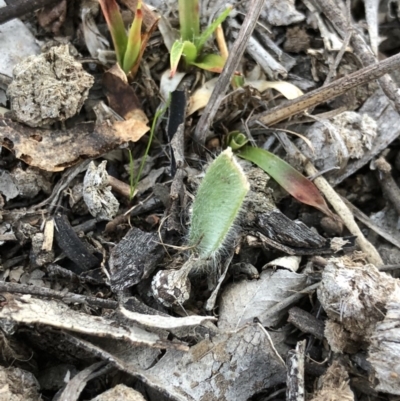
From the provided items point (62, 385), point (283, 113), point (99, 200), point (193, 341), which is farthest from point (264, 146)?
point (62, 385)

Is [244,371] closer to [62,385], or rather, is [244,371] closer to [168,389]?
[168,389]

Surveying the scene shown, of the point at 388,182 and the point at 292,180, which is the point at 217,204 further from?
the point at 388,182

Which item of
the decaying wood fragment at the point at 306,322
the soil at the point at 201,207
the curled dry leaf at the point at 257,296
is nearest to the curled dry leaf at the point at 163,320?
the soil at the point at 201,207

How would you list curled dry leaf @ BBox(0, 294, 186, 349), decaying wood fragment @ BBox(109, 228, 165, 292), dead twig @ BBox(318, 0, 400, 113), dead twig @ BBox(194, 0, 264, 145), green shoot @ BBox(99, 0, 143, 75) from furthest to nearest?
dead twig @ BBox(318, 0, 400, 113)
green shoot @ BBox(99, 0, 143, 75)
dead twig @ BBox(194, 0, 264, 145)
decaying wood fragment @ BBox(109, 228, 165, 292)
curled dry leaf @ BBox(0, 294, 186, 349)

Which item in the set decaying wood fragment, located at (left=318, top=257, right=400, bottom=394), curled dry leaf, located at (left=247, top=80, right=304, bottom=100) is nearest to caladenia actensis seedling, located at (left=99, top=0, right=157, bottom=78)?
curled dry leaf, located at (left=247, top=80, right=304, bottom=100)

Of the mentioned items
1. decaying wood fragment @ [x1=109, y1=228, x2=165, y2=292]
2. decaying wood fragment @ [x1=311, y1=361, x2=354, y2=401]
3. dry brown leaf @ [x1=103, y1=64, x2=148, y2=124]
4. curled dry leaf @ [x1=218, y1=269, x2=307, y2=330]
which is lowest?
decaying wood fragment @ [x1=311, y1=361, x2=354, y2=401]

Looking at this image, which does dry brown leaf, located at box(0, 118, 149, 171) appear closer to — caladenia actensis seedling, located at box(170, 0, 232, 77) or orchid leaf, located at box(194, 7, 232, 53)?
caladenia actensis seedling, located at box(170, 0, 232, 77)

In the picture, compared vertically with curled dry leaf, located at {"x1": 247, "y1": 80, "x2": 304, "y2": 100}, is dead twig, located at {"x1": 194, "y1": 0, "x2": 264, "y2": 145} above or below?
above
